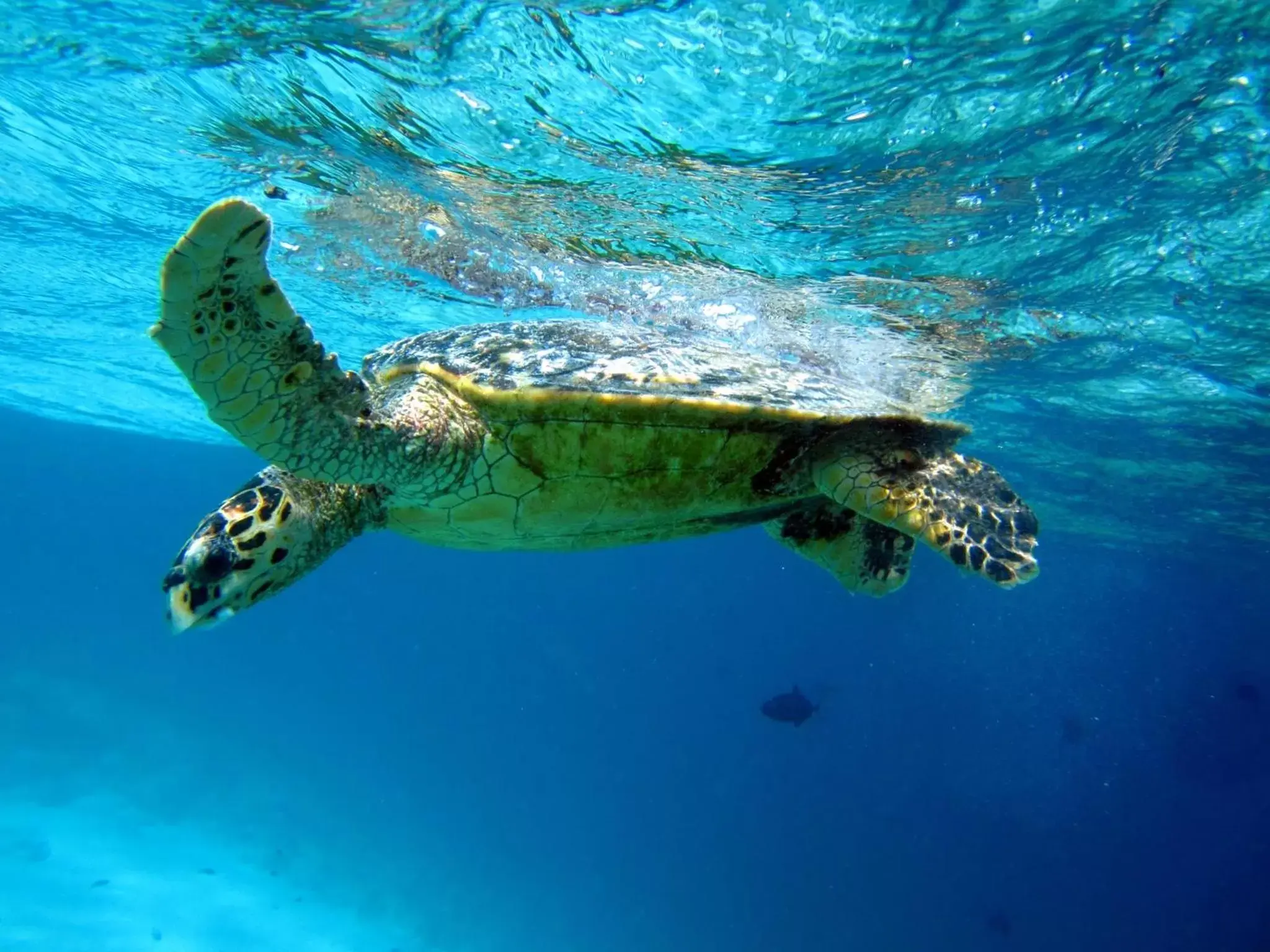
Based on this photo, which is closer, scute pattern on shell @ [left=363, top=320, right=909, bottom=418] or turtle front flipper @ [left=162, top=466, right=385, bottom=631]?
turtle front flipper @ [left=162, top=466, right=385, bottom=631]

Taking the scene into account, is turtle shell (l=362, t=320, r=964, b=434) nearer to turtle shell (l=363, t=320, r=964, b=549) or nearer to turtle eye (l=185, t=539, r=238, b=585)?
turtle shell (l=363, t=320, r=964, b=549)

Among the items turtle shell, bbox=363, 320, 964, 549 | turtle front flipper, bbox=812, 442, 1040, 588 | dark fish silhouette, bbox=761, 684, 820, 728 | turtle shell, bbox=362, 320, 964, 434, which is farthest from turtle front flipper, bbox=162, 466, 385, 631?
dark fish silhouette, bbox=761, 684, 820, 728

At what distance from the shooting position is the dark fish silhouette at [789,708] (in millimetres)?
16047

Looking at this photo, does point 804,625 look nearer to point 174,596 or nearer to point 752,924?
point 752,924

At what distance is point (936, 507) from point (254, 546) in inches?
151

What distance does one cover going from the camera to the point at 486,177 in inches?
339

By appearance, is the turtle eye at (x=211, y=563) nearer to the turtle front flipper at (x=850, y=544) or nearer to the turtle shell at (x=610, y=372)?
the turtle shell at (x=610, y=372)

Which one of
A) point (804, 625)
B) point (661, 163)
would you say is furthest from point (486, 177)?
point (804, 625)

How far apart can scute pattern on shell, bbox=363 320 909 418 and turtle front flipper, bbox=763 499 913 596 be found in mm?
982

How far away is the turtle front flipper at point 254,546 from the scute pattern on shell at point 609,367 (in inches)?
38.5

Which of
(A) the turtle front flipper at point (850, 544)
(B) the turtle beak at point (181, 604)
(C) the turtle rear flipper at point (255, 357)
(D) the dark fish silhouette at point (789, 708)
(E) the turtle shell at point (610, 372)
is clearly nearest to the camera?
(C) the turtle rear flipper at point (255, 357)

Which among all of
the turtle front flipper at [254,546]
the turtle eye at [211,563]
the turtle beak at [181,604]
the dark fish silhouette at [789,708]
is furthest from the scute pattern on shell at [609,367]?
the dark fish silhouette at [789,708]

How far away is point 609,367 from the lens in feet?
12.7

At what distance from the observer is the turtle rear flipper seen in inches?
94.4
